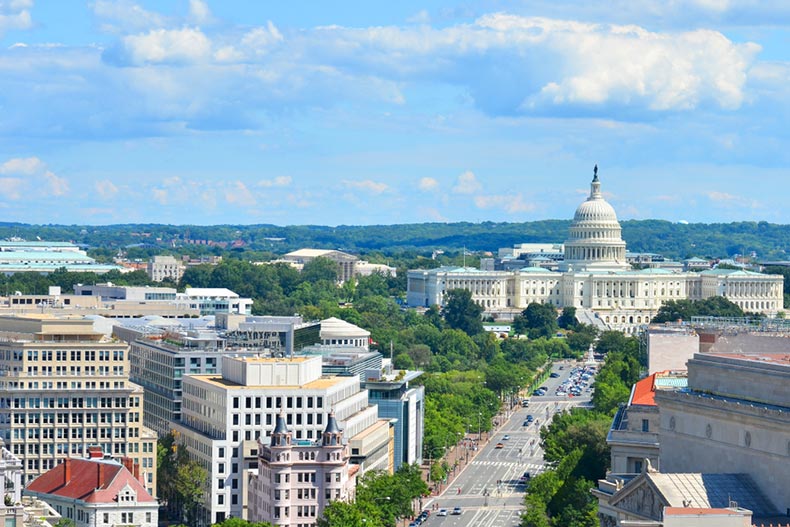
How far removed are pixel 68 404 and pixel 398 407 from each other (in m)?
26.0

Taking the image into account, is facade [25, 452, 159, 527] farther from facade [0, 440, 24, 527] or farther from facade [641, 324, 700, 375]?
facade [641, 324, 700, 375]

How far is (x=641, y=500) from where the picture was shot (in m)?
68.3

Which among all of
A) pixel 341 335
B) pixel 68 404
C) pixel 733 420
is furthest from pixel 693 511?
pixel 341 335

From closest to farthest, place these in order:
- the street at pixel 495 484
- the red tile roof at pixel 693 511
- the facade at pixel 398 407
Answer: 1. the red tile roof at pixel 693 511
2. the street at pixel 495 484
3. the facade at pixel 398 407

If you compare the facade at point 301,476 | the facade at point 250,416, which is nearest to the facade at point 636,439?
the facade at point 301,476

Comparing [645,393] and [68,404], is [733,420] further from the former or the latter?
[68,404]

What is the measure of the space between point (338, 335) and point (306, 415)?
51330 mm

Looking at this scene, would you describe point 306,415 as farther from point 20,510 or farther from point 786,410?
point 786,410

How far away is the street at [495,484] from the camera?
132 metres

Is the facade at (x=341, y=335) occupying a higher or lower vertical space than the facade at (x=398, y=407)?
higher

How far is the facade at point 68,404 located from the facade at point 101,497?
42.7 ft

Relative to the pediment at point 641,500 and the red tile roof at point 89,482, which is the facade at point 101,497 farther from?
the pediment at point 641,500

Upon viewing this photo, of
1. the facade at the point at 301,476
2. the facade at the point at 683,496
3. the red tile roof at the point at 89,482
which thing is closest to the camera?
the facade at the point at 683,496

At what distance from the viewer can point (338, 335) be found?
564 ft
